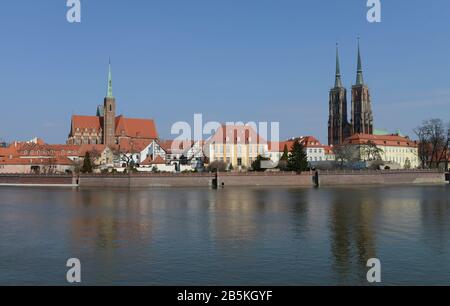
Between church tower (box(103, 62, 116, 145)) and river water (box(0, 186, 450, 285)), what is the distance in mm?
86279

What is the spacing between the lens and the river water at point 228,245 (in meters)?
17.6

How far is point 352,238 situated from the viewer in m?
25.2

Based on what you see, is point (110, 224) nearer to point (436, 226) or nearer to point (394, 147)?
point (436, 226)

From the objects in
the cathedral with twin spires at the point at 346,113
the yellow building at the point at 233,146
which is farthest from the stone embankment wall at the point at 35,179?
the cathedral with twin spires at the point at 346,113

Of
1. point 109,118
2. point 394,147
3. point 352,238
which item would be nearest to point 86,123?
point 109,118

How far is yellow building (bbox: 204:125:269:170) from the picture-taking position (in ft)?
336

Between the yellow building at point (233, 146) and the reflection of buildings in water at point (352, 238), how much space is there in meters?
61.5

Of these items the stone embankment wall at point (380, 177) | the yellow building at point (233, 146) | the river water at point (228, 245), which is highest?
the yellow building at point (233, 146)

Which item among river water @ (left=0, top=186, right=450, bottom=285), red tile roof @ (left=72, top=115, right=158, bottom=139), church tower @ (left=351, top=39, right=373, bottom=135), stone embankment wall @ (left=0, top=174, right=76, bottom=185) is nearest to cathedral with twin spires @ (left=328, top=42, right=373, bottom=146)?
church tower @ (left=351, top=39, right=373, bottom=135)

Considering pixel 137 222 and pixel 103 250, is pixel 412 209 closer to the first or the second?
pixel 137 222

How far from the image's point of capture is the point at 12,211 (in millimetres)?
40156

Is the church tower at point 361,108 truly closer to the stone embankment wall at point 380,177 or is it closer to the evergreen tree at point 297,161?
the stone embankment wall at point 380,177

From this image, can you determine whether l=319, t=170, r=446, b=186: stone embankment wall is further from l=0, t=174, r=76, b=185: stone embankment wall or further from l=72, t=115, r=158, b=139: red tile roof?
l=72, t=115, r=158, b=139: red tile roof
